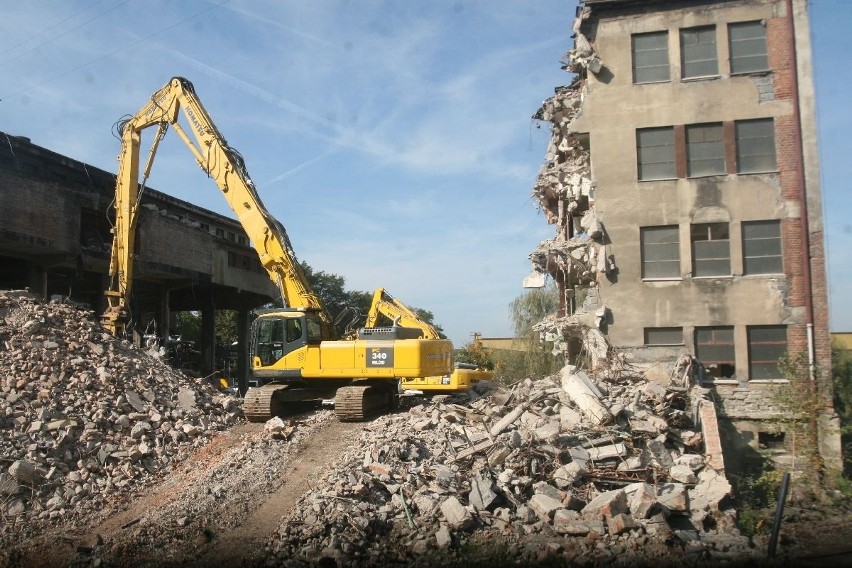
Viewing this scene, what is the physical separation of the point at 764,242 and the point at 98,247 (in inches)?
871

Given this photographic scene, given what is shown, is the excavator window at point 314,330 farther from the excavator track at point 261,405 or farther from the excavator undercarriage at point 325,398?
the excavator track at point 261,405

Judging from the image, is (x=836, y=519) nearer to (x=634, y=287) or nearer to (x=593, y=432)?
(x=593, y=432)

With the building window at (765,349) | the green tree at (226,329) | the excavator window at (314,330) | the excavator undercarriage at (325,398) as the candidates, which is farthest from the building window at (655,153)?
the green tree at (226,329)

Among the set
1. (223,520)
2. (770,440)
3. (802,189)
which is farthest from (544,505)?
(802,189)

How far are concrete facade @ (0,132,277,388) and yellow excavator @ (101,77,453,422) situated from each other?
285 centimetres

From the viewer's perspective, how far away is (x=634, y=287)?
20.8 metres

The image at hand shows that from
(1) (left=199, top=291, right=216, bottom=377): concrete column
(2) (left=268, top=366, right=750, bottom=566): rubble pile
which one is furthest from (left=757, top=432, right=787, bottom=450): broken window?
(1) (left=199, top=291, right=216, bottom=377): concrete column

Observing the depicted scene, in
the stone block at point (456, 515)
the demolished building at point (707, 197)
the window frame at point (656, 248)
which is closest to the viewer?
the stone block at point (456, 515)

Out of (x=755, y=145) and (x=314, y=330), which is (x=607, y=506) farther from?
(x=755, y=145)

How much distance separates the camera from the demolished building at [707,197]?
19875mm

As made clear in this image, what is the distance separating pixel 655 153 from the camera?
21.0 metres

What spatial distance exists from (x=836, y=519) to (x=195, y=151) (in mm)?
16365

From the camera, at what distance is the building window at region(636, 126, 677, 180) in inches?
823

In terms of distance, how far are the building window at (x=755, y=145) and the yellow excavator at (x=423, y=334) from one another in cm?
931
